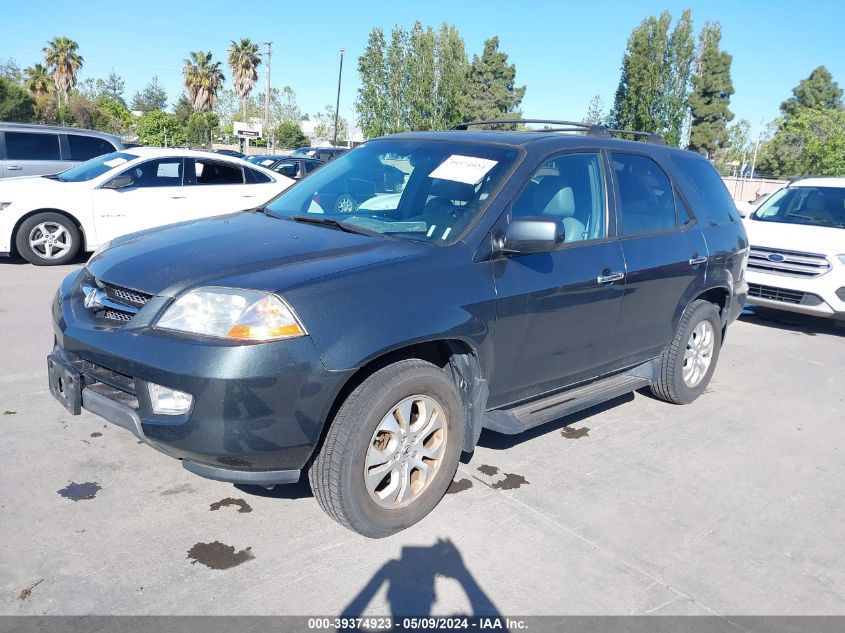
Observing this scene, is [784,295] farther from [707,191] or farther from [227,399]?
[227,399]

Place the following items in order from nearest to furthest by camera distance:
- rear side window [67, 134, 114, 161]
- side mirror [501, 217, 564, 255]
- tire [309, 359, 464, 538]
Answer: tire [309, 359, 464, 538] < side mirror [501, 217, 564, 255] < rear side window [67, 134, 114, 161]

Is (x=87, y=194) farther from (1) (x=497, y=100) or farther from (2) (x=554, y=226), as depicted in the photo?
(1) (x=497, y=100)

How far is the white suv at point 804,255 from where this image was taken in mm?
7656

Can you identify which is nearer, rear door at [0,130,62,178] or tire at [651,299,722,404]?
tire at [651,299,722,404]

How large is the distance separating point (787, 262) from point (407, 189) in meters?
5.67

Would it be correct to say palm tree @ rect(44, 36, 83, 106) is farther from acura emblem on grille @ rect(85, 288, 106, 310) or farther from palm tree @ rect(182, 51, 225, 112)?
acura emblem on grille @ rect(85, 288, 106, 310)

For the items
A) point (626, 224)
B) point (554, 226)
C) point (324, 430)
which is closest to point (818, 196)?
point (626, 224)

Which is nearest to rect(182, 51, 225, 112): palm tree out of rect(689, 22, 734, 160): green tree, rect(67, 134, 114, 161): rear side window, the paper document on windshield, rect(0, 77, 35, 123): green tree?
rect(0, 77, 35, 123): green tree

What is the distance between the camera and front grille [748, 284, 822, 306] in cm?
773

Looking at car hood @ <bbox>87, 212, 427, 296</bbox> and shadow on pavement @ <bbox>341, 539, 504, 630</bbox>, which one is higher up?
car hood @ <bbox>87, 212, 427, 296</bbox>

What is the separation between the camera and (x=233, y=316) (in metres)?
2.86

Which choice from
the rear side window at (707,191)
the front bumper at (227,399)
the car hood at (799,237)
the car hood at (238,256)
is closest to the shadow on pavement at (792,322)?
the car hood at (799,237)

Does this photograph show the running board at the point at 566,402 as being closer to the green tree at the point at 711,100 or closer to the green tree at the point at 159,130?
the green tree at the point at 159,130

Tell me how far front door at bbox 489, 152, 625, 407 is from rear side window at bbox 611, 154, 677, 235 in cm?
19
